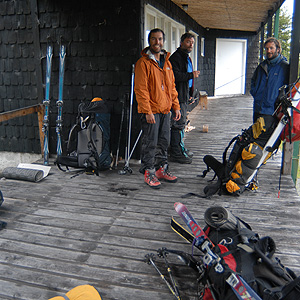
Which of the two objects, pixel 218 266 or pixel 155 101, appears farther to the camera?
pixel 155 101

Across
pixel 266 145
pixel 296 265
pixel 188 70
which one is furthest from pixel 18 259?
pixel 188 70

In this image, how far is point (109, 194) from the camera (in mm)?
3695

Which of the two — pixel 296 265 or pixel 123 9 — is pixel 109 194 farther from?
pixel 123 9

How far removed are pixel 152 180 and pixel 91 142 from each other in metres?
1.02

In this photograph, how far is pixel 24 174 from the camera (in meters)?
4.12

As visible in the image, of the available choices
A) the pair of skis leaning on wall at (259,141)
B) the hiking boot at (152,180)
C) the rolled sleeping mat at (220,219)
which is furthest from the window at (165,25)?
the rolled sleeping mat at (220,219)

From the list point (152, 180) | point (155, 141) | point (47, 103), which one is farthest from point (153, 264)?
point (47, 103)

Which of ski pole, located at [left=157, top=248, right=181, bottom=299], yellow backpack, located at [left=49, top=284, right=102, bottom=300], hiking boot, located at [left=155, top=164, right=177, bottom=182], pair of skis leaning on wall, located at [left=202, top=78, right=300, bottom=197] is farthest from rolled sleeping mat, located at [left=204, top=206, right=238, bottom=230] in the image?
hiking boot, located at [left=155, top=164, right=177, bottom=182]

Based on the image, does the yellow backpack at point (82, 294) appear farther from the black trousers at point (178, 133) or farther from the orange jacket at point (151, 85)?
the black trousers at point (178, 133)

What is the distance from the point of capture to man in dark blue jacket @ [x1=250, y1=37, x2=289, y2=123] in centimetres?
397

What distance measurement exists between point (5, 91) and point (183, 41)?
303 centimetres

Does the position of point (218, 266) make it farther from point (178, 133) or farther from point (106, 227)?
point (178, 133)

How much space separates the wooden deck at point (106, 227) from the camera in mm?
2199

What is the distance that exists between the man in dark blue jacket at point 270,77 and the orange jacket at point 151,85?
1.18 metres
